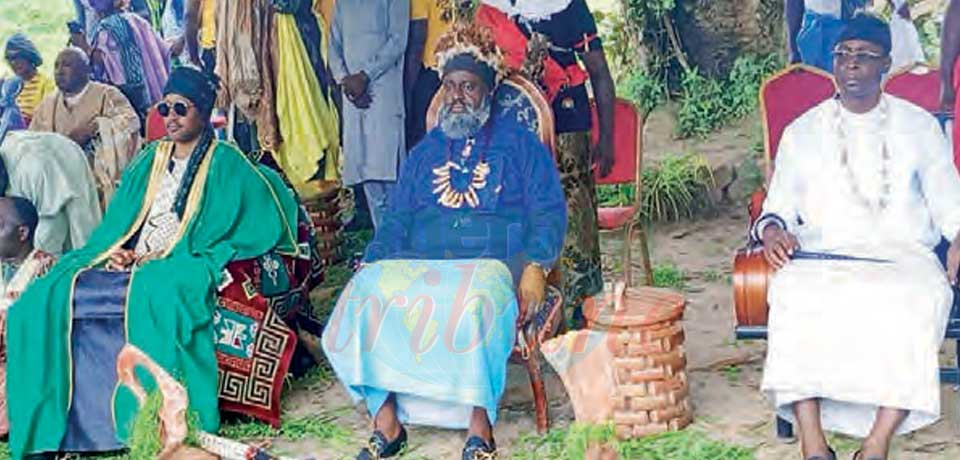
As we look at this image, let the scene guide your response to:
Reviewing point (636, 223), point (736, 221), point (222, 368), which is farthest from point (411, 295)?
point (736, 221)

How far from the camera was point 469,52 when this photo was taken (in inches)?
227

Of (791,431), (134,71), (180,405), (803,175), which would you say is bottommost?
(791,431)

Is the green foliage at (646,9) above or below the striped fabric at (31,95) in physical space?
above

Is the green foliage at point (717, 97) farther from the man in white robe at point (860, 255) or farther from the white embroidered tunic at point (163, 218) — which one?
the white embroidered tunic at point (163, 218)

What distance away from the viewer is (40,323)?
223 inches

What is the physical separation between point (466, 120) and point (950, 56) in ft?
7.77

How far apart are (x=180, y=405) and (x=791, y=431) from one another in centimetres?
235

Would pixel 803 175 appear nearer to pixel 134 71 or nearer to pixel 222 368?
pixel 222 368

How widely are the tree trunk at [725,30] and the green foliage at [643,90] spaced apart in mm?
279

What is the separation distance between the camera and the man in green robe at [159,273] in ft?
18.5

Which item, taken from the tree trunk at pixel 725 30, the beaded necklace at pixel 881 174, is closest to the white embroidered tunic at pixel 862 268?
the beaded necklace at pixel 881 174

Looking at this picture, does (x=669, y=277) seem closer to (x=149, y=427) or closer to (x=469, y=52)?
(x=469, y=52)

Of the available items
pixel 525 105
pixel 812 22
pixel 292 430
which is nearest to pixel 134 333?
pixel 292 430

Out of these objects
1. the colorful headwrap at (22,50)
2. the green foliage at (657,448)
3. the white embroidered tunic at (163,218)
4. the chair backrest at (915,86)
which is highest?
the colorful headwrap at (22,50)
